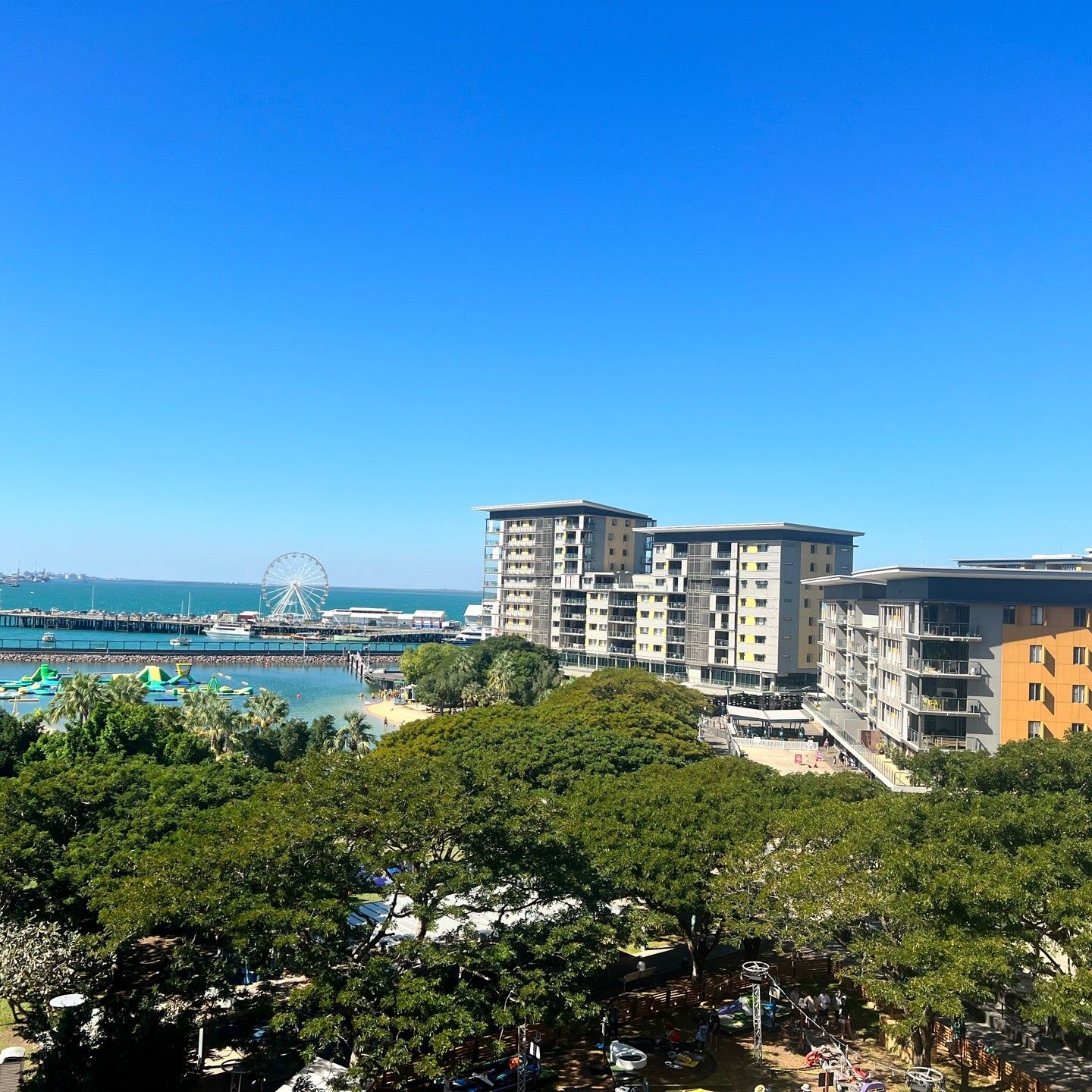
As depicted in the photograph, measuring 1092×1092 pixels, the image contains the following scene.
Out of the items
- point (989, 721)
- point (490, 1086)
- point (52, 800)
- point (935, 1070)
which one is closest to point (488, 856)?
point (490, 1086)

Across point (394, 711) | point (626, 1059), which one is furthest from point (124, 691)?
point (626, 1059)

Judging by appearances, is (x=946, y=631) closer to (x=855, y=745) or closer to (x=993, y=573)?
(x=993, y=573)

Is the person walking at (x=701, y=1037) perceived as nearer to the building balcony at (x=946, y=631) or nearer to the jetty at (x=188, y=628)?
the building balcony at (x=946, y=631)

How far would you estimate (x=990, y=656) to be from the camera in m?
47.1

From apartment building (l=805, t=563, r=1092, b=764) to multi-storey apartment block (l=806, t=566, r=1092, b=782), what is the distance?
0.04 meters

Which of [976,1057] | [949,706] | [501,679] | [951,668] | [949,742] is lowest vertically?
[976,1057]

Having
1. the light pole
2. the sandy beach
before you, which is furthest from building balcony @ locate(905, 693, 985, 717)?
the sandy beach

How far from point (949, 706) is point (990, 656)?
3.64 meters

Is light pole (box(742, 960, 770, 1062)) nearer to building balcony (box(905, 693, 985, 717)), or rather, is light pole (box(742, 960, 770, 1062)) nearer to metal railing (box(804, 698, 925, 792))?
metal railing (box(804, 698, 925, 792))

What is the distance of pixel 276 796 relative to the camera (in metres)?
23.1

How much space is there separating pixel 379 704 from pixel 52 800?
6937 centimetres

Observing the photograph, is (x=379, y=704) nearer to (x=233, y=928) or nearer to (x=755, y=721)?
(x=755, y=721)

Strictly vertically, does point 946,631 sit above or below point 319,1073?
above

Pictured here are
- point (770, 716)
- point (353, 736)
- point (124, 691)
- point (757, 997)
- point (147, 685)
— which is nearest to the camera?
point (757, 997)
